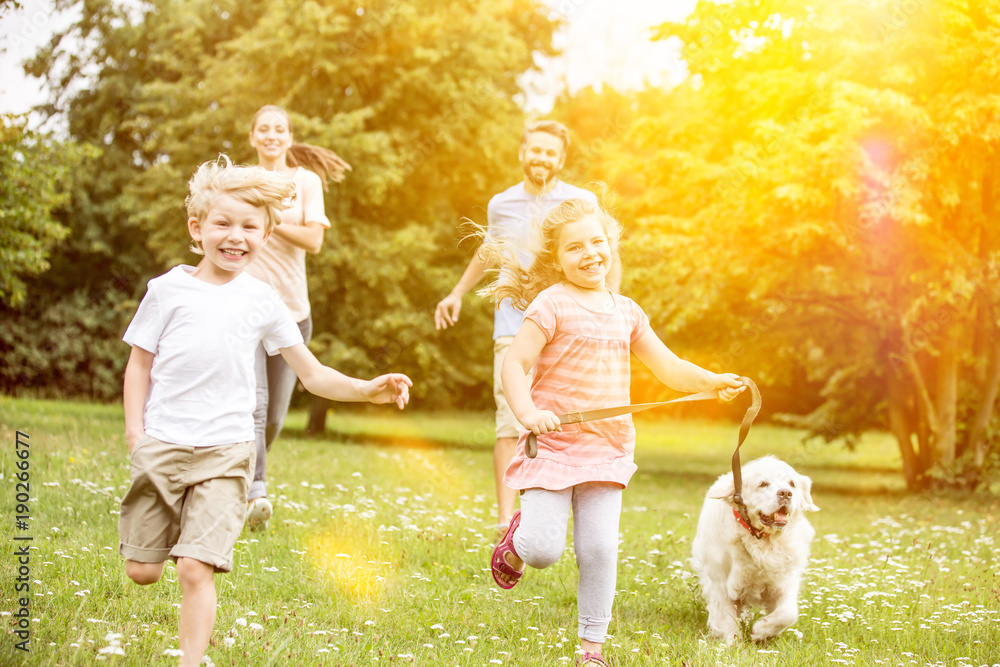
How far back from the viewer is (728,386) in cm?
401

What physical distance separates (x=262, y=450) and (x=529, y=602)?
207 cm

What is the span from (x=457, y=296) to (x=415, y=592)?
87.3 inches

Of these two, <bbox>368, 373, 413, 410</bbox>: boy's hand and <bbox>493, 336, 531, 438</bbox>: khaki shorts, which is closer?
<bbox>368, 373, 413, 410</bbox>: boy's hand

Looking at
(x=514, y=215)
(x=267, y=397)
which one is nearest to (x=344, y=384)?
(x=267, y=397)

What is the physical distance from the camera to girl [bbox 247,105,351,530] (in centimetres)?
573

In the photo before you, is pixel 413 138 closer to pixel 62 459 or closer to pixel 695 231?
pixel 695 231

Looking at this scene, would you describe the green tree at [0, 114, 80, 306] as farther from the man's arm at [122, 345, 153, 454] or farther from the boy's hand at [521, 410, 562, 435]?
the boy's hand at [521, 410, 562, 435]

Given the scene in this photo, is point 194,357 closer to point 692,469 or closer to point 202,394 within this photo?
point 202,394

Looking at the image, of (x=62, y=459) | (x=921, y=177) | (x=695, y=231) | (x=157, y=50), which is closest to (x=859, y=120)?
(x=921, y=177)

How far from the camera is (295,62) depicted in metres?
17.4

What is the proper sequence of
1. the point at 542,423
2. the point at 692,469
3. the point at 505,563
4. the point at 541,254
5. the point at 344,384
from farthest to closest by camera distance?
the point at 692,469
the point at 541,254
the point at 505,563
the point at 542,423
the point at 344,384

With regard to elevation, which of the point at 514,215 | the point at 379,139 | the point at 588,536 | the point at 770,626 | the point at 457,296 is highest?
the point at 379,139

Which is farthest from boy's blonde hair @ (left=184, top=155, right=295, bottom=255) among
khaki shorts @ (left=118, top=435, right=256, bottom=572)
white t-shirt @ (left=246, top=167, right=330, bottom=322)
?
white t-shirt @ (left=246, top=167, right=330, bottom=322)

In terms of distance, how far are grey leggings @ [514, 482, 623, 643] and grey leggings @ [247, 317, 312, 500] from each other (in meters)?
2.37
